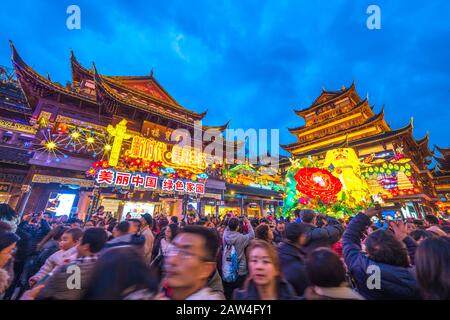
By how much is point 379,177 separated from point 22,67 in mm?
30625

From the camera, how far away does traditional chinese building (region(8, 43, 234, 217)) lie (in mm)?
10500

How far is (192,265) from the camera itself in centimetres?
163

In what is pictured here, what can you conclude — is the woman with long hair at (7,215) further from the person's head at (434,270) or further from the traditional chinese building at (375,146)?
the traditional chinese building at (375,146)

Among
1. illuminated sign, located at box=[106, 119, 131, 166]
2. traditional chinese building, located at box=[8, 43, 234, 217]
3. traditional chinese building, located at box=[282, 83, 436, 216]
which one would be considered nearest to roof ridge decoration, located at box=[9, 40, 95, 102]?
traditional chinese building, located at box=[8, 43, 234, 217]

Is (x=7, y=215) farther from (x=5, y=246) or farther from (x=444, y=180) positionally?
(x=444, y=180)

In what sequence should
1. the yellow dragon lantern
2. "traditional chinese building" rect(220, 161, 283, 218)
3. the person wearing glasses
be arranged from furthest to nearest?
"traditional chinese building" rect(220, 161, 283, 218)
the yellow dragon lantern
the person wearing glasses

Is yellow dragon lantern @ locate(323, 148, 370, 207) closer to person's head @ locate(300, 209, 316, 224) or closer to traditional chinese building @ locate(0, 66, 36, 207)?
person's head @ locate(300, 209, 316, 224)

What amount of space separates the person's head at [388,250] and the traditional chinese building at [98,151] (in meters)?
10.4

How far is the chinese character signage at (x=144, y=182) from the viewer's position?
30.5 feet

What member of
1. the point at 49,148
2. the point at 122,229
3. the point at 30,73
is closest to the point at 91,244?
the point at 122,229

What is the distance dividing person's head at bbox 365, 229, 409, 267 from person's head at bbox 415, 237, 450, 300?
196mm

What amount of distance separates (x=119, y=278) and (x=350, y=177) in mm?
13105

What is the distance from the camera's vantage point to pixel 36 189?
10.5m
